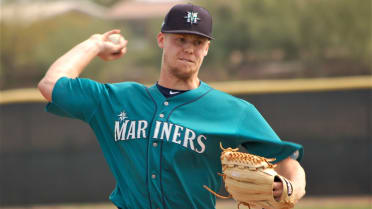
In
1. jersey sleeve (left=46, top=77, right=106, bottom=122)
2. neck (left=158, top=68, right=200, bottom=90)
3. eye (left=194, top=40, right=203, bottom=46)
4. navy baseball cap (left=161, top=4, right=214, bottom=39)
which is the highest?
navy baseball cap (left=161, top=4, right=214, bottom=39)

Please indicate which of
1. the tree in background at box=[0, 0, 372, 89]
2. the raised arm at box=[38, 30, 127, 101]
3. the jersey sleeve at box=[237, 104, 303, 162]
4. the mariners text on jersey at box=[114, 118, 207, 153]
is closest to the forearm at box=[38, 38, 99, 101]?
the raised arm at box=[38, 30, 127, 101]

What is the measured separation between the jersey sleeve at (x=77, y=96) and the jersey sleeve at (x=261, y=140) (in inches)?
27.8

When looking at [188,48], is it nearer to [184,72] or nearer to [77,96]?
[184,72]

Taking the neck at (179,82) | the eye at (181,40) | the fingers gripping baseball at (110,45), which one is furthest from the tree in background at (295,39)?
the eye at (181,40)

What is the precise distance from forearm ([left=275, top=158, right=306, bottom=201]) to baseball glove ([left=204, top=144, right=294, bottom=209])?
10cm

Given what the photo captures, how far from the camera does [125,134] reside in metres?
3.12

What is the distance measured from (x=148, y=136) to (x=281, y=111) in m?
5.60

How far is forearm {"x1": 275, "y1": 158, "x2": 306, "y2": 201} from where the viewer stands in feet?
9.41

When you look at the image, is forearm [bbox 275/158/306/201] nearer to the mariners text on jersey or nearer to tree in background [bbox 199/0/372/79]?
the mariners text on jersey

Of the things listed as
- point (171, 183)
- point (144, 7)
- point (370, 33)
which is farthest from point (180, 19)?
point (144, 7)

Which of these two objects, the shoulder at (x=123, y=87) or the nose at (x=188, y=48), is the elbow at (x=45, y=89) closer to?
the shoulder at (x=123, y=87)

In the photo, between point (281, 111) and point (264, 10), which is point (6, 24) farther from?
point (281, 111)

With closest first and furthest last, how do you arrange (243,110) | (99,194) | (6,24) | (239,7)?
(243,110), (99,194), (239,7), (6,24)

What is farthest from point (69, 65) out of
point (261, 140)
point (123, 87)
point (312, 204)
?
point (312, 204)
